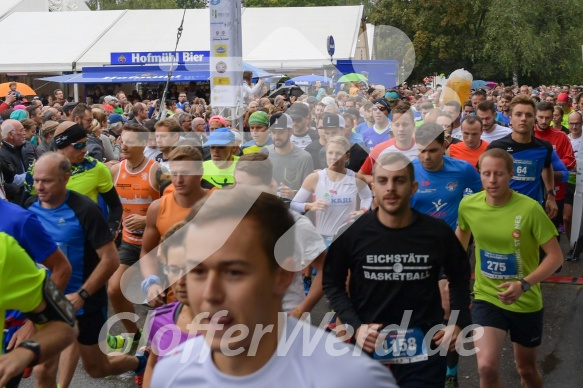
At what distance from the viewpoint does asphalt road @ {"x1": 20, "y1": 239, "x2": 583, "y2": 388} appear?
6059 mm

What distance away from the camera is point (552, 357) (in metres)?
6.55

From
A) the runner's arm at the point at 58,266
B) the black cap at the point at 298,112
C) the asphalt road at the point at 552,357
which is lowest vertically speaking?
the asphalt road at the point at 552,357

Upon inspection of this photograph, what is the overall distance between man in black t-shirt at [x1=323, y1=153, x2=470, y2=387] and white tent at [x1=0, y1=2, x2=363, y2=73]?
2728cm

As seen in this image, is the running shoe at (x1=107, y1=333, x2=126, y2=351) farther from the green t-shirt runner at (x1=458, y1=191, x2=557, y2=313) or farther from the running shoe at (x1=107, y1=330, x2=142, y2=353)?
the green t-shirt runner at (x1=458, y1=191, x2=557, y2=313)

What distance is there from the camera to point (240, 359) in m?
1.80

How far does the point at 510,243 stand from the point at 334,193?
6.98ft

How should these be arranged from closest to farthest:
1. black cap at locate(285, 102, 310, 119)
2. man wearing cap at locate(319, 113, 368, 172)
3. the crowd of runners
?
1. the crowd of runners
2. man wearing cap at locate(319, 113, 368, 172)
3. black cap at locate(285, 102, 310, 119)

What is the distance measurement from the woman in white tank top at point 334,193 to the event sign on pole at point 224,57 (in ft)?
10.4

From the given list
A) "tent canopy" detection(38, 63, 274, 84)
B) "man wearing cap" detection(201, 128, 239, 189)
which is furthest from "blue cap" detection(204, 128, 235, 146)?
"tent canopy" detection(38, 63, 274, 84)

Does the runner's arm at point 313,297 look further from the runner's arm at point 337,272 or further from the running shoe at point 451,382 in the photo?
the running shoe at point 451,382

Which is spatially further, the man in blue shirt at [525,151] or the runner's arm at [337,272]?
the man in blue shirt at [525,151]

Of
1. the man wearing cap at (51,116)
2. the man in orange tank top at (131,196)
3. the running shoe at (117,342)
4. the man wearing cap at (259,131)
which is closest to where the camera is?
the running shoe at (117,342)

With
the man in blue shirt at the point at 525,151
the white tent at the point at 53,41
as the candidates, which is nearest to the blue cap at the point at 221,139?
the man in blue shirt at the point at 525,151

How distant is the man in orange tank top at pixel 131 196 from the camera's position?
673 cm
